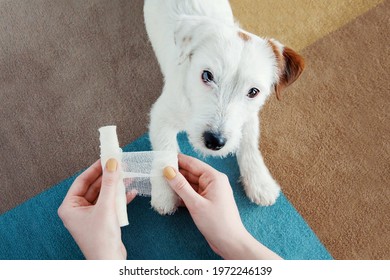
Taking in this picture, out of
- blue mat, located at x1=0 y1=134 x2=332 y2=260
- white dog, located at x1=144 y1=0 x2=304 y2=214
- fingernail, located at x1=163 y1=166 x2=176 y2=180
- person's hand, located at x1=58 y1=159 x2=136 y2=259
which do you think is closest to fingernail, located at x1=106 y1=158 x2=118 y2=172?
person's hand, located at x1=58 y1=159 x2=136 y2=259

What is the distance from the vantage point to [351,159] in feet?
8.78

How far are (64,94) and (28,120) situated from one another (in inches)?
11.8

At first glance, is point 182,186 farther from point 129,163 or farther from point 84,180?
point 84,180

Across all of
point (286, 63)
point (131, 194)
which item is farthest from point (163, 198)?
point (286, 63)

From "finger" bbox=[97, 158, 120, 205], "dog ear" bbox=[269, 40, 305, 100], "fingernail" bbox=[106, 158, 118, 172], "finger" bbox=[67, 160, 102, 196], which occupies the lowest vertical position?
"finger" bbox=[67, 160, 102, 196]

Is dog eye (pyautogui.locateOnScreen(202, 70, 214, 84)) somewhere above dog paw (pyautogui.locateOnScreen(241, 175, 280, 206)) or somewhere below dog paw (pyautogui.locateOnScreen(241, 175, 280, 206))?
above

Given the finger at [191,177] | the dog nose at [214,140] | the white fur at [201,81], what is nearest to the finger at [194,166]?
the finger at [191,177]

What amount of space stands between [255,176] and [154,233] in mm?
717

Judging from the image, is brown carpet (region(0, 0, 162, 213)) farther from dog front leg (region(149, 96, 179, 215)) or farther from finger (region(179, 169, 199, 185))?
finger (region(179, 169, 199, 185))

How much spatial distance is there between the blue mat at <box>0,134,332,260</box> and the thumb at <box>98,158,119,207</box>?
68 centimetres

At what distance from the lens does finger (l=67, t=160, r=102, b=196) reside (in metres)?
2.11

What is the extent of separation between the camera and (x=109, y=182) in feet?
6.00

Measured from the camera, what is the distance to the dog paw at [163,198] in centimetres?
231

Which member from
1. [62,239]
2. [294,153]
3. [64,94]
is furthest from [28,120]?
[294,153]
